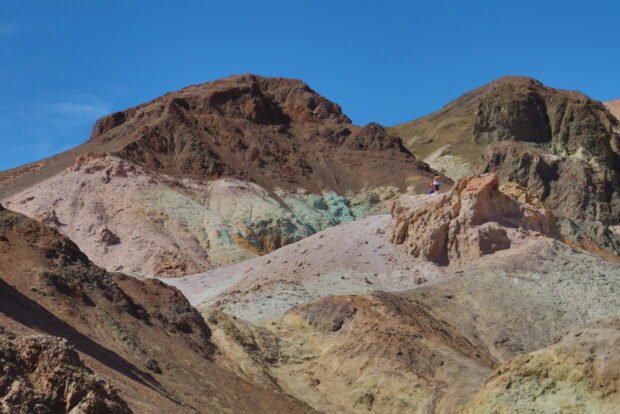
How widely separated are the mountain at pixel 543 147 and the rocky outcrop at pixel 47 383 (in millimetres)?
54103

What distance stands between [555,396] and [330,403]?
1148 cm

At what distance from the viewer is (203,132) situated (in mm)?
75875

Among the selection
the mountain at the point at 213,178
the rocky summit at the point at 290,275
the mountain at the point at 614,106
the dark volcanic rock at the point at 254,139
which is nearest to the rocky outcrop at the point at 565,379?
the rocky summit at the point at 290,275

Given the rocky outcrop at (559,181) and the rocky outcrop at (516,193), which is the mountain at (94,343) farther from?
the rocky outcrop at (559,181)

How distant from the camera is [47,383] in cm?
1229

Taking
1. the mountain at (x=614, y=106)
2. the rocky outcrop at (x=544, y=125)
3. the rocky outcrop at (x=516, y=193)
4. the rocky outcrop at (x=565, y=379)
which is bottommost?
the rocky outcrop at (x=565, y=379)

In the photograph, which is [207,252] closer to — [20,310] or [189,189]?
[189,189]

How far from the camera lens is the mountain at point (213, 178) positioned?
56188 mm

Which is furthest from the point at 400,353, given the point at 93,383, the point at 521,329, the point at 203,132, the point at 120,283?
the point at 203,132

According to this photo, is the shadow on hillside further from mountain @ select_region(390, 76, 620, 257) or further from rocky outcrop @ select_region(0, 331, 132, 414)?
mountain @ select_region(390, 76, 620, 257)

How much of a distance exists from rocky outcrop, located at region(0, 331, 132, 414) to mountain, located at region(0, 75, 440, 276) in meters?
38.2

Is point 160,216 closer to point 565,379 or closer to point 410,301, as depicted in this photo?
point 410,301

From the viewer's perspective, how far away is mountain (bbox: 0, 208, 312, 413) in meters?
12.4

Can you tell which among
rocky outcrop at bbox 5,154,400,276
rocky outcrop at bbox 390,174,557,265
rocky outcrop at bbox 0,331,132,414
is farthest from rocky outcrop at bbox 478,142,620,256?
rocky outcrop at bbox 0,331,132,414
